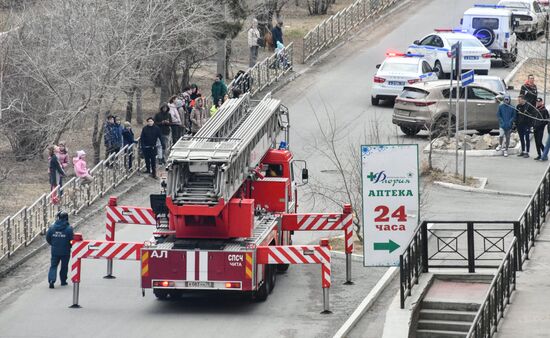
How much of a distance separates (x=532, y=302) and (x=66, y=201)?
12218mm

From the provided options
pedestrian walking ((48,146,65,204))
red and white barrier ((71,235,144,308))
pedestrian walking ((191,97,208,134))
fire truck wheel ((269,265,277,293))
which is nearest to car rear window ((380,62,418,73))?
pedestrian walking ((191,97,208,134))

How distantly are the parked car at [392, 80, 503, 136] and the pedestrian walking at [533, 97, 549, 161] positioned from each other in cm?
247

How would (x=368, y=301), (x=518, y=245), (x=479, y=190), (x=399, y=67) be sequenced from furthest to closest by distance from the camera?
(x=399, y=67) → (x=479, y=190) → (x=368, y=301) → (x=518, y=245)

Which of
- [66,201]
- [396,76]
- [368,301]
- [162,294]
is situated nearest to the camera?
[368,301]

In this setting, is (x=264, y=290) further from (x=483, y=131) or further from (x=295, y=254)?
(x=483, y=131)

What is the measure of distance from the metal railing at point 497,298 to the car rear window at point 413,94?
615 inches

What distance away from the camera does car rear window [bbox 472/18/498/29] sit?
51.5m

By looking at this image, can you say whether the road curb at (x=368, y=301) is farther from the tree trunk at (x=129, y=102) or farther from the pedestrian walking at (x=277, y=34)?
the pedestrian walking at (x=277, y=34)

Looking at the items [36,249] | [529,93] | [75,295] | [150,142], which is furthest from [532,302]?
[529,93]

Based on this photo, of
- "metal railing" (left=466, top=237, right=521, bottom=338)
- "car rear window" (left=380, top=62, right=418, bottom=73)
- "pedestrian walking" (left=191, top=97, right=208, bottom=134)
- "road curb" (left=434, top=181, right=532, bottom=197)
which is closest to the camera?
"metal railing" (left=466, top=237, right=521, bottom=338)

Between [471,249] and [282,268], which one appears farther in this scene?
[282,268]

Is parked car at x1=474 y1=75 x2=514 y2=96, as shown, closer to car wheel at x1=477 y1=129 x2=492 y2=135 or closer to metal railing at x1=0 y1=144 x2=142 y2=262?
car wheel at x1=477 y1=129 x2=492 y2=135

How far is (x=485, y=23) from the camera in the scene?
51781 mm

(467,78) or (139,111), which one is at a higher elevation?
(467,78)
